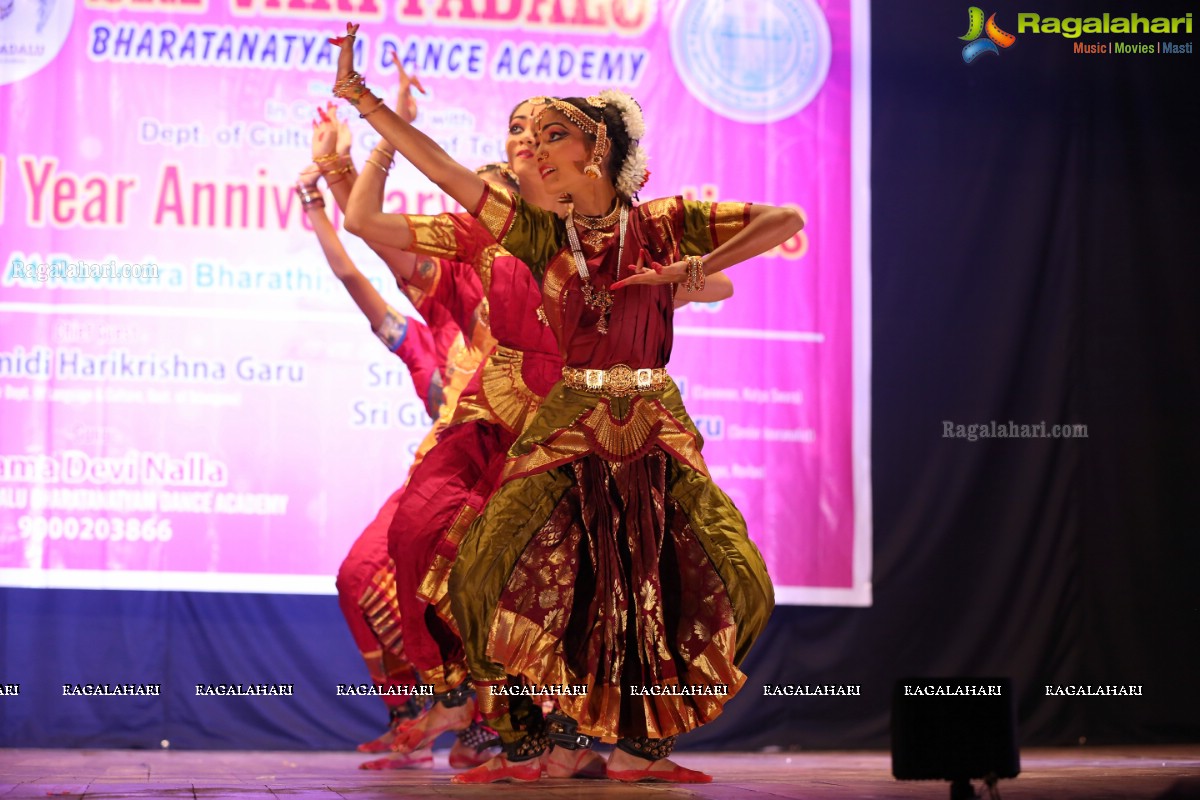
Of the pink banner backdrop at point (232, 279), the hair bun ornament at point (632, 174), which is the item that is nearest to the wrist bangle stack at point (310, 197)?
the pink banner backdrop at point (232, 279)

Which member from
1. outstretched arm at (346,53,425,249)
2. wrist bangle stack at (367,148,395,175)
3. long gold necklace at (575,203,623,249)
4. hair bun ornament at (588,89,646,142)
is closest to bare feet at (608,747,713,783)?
long gold necklace at (575,203,623,249)

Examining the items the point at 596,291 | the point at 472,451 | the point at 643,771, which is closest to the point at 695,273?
the point at 596,291

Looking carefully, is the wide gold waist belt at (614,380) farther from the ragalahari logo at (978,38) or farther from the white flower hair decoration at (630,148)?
the ragalahari logo at (978,38)

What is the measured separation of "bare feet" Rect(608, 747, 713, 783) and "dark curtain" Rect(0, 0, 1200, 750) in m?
2.19

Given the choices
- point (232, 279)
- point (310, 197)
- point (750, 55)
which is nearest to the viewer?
point (310, 197)

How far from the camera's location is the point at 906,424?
579 centimetres

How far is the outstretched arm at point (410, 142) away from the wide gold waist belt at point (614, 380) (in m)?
0.47

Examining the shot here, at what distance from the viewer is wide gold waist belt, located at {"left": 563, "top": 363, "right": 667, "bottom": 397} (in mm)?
3314

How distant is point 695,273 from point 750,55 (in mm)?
2568

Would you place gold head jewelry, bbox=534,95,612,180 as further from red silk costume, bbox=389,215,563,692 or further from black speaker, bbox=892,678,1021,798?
black speaker, bbox=892,678,1021,798

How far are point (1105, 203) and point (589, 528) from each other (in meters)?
3.56

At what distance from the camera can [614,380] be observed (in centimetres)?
332

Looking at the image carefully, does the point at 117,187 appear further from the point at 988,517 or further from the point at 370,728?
the point at 988,517

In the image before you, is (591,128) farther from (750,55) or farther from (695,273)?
(750,55)
